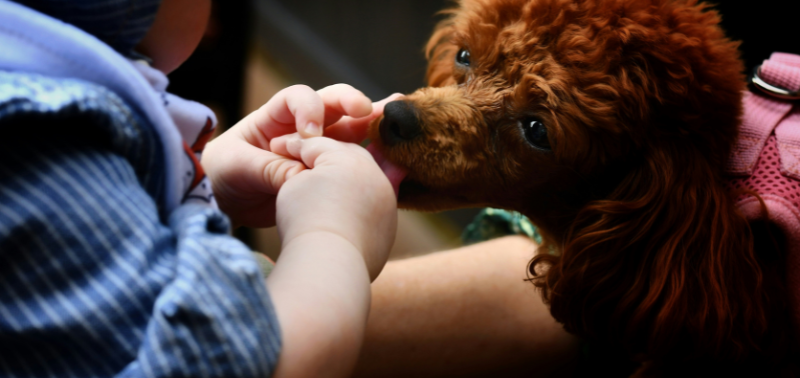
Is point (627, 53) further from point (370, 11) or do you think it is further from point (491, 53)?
point (370, 11)

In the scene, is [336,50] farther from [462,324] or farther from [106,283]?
[106,283]

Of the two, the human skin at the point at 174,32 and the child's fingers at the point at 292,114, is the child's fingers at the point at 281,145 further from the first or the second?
the human skin at the point at 174,32

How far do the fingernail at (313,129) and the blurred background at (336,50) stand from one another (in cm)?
35

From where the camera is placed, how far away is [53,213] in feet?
1.12

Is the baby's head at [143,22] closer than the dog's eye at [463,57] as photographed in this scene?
Yes

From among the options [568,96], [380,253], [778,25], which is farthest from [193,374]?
[778,25]

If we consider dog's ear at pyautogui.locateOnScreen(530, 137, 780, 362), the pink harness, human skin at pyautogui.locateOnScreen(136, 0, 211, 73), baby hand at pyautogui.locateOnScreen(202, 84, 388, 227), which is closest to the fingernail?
baby hand at pyautogui.locateOnScreen(202, 84, 388, 227)

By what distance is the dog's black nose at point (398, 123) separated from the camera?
55 centimetres

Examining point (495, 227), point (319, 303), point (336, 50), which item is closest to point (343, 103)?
point (319, 303)

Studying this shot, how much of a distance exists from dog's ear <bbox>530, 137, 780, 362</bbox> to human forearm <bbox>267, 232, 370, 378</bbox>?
26 cm

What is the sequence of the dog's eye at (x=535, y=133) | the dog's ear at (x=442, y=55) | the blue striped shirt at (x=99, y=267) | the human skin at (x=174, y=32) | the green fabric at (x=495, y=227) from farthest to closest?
the green fabric at (x=495, y=227) < the dog's ear at (x=442, y=55) < the dog's eye at (x=535, y=133) < the human skin at (x=174, y=32) < the blue striped shirt at (x=99, y=267)

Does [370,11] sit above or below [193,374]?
below

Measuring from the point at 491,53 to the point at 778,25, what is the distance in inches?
24.9

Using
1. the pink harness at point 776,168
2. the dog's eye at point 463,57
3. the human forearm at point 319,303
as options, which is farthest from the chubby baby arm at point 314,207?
the pink harness at point 776,168
